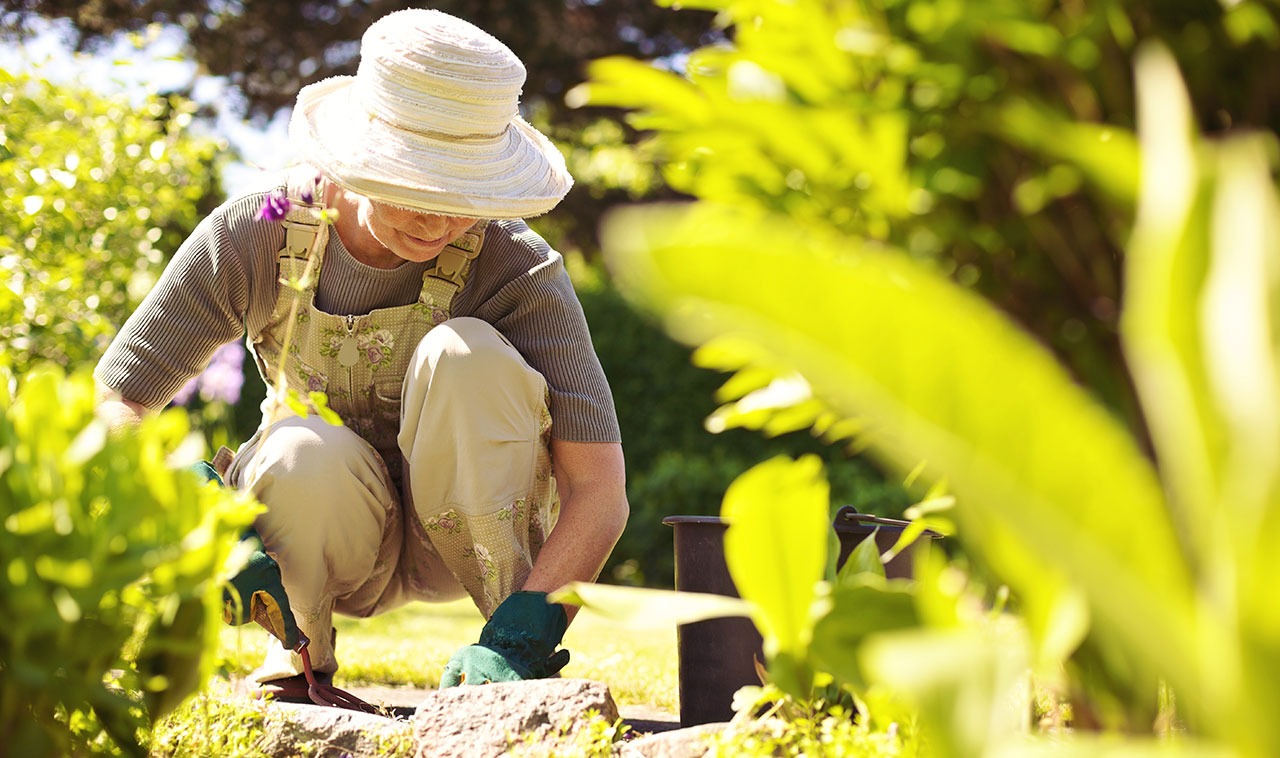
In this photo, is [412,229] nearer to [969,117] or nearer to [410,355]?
[410,355]

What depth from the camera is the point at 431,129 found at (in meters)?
2.29

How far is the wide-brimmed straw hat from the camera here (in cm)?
222

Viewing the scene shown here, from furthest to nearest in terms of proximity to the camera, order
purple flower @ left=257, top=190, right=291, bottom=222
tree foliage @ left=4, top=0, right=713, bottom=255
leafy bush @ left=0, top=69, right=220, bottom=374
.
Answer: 1. tree foliage @ left=4, top=0, right=713, bottom=255
2. leafy bush @ left=0, top=69, right=220, bottom=374
3. purple flower @ left=257, top=190, right=291, bottom=222

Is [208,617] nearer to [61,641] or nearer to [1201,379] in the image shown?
[61,641]

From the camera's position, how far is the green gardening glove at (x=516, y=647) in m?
2.04

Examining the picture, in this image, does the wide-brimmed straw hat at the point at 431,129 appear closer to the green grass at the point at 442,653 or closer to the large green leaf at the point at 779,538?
the green grass at the point at 442,653

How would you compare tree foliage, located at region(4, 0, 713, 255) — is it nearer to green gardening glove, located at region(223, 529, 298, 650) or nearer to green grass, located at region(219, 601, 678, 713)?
green grass, located at region(219, 601, 678, 713)

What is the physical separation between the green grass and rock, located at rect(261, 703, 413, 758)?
0.43 m

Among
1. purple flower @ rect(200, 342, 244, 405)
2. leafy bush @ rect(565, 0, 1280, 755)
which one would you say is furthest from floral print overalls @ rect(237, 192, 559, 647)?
purple flower @ rect(200, 342, 244, 405)

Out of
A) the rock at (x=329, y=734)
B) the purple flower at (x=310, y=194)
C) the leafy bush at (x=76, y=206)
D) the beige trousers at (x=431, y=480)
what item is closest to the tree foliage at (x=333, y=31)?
the leafy bush at (x=76, y=206)

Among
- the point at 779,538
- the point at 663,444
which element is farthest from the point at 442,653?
the point at 663,444

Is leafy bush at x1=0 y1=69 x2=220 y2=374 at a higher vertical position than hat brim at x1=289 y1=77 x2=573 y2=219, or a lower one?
lower

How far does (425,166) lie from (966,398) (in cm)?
169

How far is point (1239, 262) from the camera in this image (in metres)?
0.66
